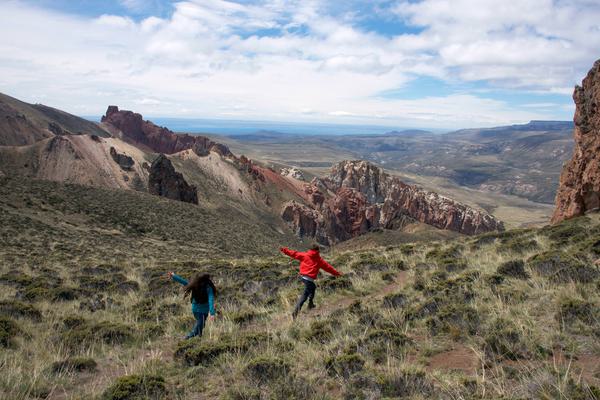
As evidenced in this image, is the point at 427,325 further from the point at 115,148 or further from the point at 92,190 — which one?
the point at 115,148

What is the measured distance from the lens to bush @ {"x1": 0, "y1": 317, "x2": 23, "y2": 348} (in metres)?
7.77

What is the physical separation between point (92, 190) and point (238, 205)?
35.9 meters

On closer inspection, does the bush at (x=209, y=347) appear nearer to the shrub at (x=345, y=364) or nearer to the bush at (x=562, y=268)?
A: the shrub at (x=345, y=364)

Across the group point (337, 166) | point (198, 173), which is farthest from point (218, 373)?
point (337, 166)

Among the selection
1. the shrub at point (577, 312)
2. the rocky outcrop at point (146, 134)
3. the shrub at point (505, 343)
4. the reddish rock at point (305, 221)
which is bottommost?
the reddish rock at point (305, 221)

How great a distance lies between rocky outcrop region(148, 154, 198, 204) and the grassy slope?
5152 centimetres

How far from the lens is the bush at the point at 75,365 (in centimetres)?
659

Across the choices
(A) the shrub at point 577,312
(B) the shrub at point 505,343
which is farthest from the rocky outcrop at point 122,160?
(A) the shrub at point 577,312

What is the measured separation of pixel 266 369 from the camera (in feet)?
19.6

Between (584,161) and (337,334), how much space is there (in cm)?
2538

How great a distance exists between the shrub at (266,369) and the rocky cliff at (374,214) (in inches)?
2983

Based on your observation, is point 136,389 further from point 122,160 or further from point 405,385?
point 122,160

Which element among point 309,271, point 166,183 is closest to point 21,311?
point 309,271

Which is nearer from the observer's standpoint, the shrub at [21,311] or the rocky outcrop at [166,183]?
the shrub at [21,311]
